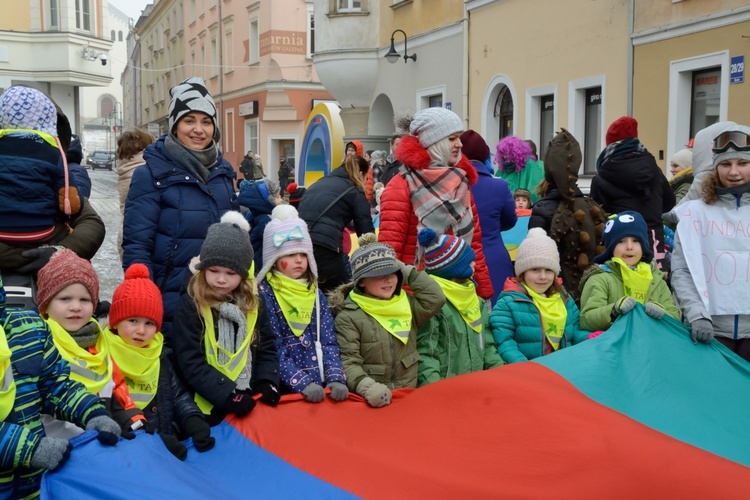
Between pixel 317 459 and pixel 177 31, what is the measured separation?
183ft

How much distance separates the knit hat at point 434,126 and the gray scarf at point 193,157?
1.53 meters

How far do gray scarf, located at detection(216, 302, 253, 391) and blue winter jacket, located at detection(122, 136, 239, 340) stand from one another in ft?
1.96

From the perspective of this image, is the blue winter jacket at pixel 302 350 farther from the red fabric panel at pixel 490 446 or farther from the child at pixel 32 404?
the child at pixel 32 404

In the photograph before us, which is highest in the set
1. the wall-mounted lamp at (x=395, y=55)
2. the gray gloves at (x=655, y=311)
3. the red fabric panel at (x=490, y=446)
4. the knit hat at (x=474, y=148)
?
the wall-mounted lamp at (x=395, y=55)

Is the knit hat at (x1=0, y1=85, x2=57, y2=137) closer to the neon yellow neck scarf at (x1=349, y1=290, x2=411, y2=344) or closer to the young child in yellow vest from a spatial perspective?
the young child in yellow vest

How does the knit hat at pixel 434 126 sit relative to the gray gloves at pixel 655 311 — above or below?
above

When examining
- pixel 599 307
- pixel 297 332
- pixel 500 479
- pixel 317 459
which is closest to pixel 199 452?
pixel 317 459

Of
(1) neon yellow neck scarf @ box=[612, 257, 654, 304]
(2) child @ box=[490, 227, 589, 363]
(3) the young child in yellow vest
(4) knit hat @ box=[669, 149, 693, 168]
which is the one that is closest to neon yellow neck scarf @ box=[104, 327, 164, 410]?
(3) the young child in yellow vest

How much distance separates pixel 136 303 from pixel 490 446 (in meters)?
1.81

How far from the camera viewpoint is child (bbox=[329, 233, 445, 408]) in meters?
5.03

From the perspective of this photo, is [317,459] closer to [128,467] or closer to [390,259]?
[128,467]

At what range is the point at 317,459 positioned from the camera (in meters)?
4.15

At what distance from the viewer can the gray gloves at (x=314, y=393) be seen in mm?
4570

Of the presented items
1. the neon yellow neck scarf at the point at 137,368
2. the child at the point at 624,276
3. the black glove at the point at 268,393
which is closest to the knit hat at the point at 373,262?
the black glove at the point at 268,393
